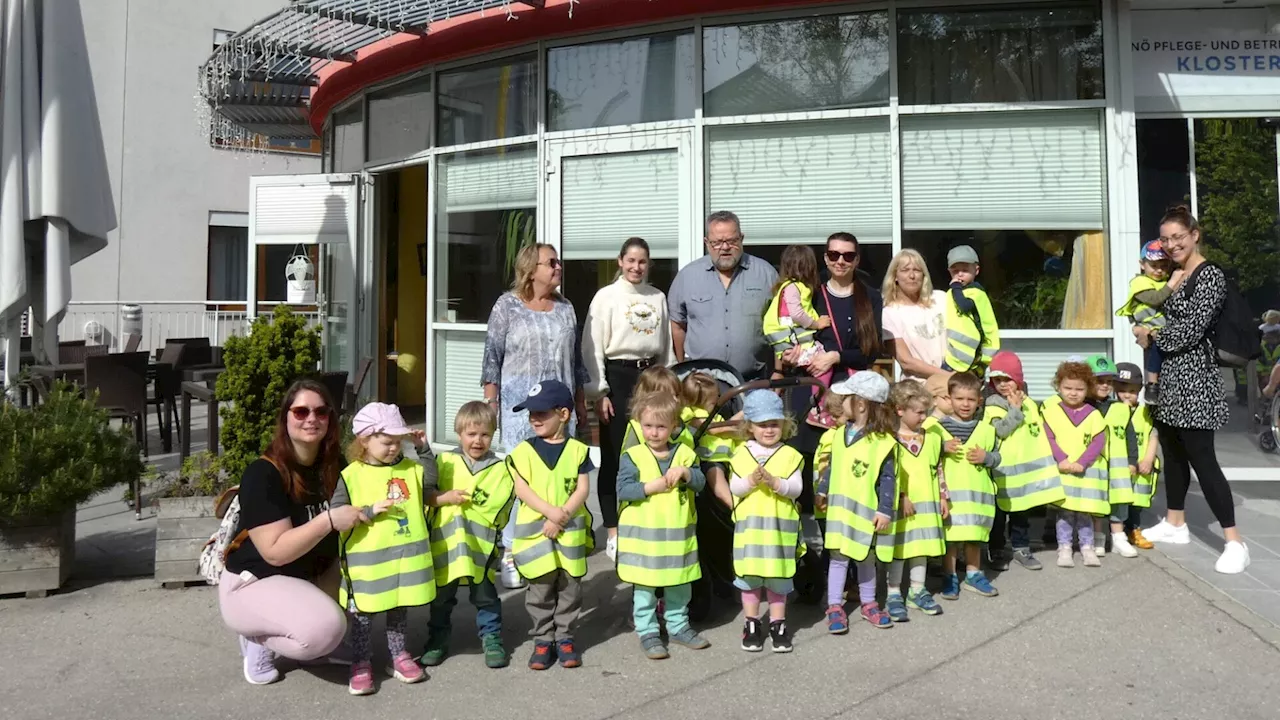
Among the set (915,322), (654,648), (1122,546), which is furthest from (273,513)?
(1122,546)

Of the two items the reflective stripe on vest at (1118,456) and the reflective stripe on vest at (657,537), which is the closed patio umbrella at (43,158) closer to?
the reflective stripe on vest at (657,537)

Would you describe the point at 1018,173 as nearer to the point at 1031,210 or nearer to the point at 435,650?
the point at 1031,210

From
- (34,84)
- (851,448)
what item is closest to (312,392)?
(851,448)

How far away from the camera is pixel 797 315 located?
497 centimetres

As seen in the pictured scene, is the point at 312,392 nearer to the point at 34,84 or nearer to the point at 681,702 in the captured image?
the point at 681,702

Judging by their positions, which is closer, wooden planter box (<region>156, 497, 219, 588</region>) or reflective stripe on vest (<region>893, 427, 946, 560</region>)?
reflective stripe on vest (<region>893, 427, 946, 560</region>)

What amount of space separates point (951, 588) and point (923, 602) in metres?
Result: 0.32

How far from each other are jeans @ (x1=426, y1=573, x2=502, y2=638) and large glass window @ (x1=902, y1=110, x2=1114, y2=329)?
4.61 meters

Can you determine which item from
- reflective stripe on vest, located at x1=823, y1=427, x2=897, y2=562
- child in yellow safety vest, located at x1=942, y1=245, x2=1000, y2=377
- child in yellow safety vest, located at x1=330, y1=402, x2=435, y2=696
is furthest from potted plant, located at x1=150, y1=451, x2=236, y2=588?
child in yellow safety vest, located at x1=942, y1=245, x2=1000, y2=377

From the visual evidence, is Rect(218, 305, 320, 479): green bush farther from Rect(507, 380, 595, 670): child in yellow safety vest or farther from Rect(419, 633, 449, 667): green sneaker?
Rect(507, 380, 595, 670): child in yellow safety vest

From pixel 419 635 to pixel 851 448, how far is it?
2.08m

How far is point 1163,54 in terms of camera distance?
7301 millimetres

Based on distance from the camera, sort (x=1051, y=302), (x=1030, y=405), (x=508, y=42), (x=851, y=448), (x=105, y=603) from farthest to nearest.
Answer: (x=508, y=42) < (x=1051, y=302) < (x=1030, y=405) < (x=105, y=603) < (x=851, y=448)

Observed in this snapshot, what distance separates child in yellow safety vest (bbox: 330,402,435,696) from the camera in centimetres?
372
